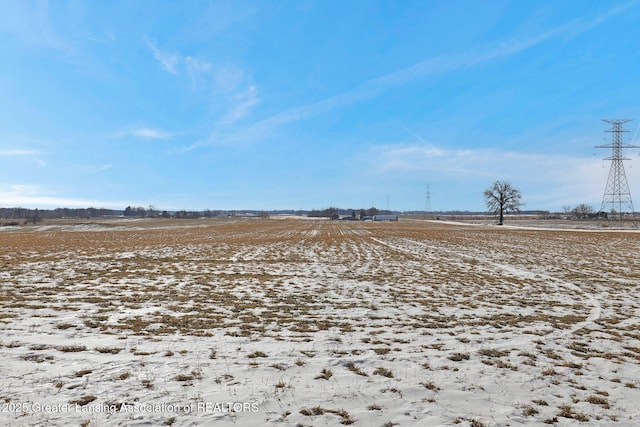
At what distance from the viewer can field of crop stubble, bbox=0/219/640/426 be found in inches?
189

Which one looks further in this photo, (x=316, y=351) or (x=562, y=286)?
(x=562, y=286)

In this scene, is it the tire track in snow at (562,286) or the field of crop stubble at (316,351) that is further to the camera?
the tire track in snow at (562,286)

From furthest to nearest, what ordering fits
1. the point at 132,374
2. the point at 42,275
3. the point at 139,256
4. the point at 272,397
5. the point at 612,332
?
→ the point at 139,256 → the point at 42,275 → the point at 612,332 → the point at 132,374 → the point at 272,397

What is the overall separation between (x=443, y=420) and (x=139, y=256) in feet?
73.1

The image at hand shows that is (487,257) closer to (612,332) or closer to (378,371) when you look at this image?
(612,332)

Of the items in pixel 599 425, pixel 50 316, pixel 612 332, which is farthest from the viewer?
pixel 50 316

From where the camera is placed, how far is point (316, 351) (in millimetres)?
6984

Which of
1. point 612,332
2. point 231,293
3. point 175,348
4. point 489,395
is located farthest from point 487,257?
point 175,348

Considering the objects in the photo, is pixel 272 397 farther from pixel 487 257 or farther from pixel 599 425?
pixel 487 257

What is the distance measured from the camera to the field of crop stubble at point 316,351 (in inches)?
189

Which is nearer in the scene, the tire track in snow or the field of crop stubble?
the field of crop stubble

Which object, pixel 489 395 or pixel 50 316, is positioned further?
pixel 50 316

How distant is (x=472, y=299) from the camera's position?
461 inches

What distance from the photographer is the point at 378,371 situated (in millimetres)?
6043
